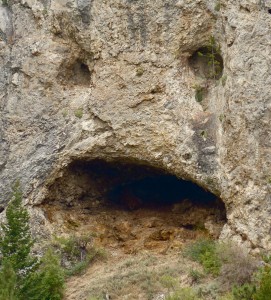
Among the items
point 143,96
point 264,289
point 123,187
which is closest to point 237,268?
point 264,289

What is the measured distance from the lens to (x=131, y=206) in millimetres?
22188

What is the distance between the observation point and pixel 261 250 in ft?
53.7

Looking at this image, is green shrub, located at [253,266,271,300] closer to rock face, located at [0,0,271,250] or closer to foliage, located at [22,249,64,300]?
rock face, located at [0,0,271,250]

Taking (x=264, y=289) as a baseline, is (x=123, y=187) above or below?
above

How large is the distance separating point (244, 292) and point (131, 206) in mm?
8354

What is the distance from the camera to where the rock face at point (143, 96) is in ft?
56.4

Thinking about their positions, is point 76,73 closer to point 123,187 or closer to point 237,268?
point 123,187

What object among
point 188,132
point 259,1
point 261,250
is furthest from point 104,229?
point 259,1

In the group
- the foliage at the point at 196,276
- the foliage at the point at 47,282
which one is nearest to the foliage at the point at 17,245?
the foliage at the point at 47,282

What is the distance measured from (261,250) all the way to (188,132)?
170 inches

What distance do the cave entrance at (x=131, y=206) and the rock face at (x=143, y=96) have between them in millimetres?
1008

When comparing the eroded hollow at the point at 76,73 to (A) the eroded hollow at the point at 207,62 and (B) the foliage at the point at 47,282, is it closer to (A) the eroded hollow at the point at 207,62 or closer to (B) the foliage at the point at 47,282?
(A) the eroded hollow at the point at 207,62

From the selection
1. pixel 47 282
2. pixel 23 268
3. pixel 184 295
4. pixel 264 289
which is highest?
pixel 264 289

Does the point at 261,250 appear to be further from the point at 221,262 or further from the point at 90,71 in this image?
the point at 90,71
